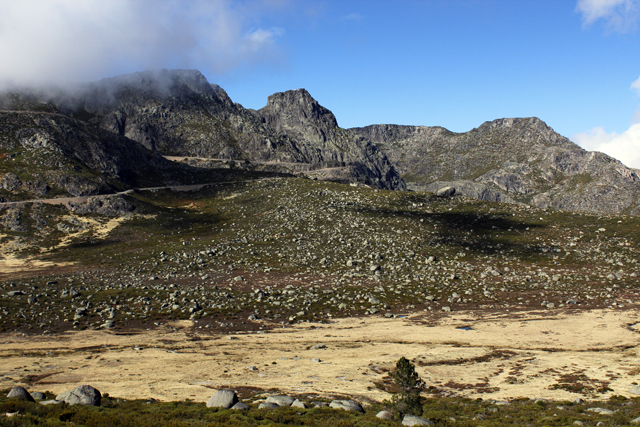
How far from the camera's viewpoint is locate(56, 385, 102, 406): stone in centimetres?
2336

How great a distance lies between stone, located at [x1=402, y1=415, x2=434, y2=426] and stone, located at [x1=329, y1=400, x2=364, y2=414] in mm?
3076

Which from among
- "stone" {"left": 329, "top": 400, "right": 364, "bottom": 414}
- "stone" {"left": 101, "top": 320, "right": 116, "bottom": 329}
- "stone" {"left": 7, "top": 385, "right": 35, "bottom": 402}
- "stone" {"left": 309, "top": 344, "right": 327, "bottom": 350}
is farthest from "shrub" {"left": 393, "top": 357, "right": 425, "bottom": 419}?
"stone" {"left": 101, "top": 320, "right": 116, "bottom": 329}

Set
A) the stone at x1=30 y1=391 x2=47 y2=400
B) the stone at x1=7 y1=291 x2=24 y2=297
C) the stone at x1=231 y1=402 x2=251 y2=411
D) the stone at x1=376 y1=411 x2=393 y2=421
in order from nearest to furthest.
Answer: the stone at x1=376 y1=411 x2=393 y2=421
the stone at x1=231 y1=402 x2=251 y2=411
the stone at x1=30 y1=391 x2=47 y2=400
the stone at x1=7 y1=291 x2=24 y2=297

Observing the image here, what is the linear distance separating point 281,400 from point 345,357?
1118 cm

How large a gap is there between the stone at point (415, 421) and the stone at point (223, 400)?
34.4 ft

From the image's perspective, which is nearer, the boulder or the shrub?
the shrub

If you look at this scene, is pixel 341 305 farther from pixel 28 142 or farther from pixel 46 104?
pixel 46 104

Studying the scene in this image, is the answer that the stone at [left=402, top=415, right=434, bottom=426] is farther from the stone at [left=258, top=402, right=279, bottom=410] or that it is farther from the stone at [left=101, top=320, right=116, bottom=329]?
the stone at [left=101, top=320, right=116, bottom=329]

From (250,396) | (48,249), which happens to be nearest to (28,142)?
(48,249)

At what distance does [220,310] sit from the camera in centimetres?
4875

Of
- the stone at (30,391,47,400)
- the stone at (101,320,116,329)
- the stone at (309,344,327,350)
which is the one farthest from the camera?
the stone at (101,320,116,329)

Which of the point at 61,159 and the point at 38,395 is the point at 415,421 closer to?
the point at 38,395

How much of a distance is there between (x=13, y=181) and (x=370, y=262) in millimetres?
103976

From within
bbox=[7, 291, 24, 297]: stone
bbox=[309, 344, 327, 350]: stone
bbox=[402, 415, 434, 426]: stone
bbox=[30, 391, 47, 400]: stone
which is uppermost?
bbox=[7, 291, 24, 297]: stone
